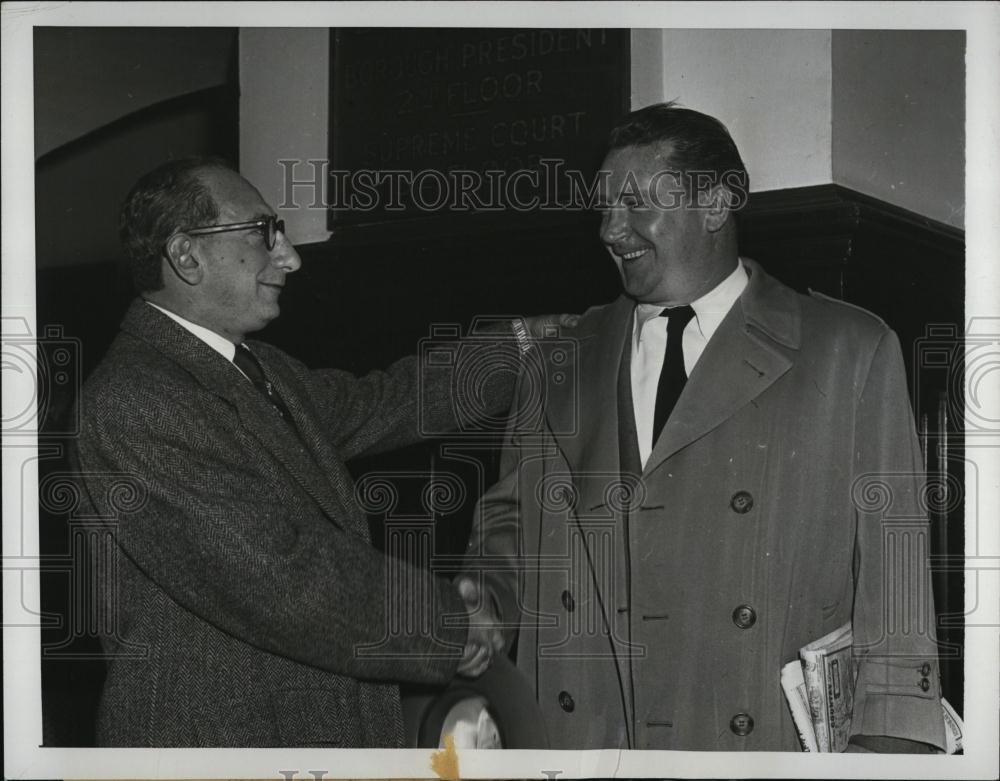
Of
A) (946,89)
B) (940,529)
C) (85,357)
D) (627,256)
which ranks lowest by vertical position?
(940,529)

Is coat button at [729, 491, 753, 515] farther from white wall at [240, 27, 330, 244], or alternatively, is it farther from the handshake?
white wall at [240, 27, 330, 244]

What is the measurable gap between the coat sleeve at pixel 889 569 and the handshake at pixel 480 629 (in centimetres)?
58

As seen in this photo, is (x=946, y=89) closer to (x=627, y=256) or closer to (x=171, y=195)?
(x=627, y=256)

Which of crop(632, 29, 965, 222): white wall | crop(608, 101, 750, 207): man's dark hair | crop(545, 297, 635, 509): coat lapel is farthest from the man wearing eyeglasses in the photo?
crop(632, 29, 965, 222): white wall

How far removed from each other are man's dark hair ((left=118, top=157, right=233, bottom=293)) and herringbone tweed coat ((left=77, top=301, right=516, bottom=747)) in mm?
69

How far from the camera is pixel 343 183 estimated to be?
1887mm

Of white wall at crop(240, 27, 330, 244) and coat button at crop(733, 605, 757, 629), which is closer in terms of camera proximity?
coat button at crop(733, 605, 757, 629)

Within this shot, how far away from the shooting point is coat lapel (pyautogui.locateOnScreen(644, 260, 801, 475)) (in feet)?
5.83

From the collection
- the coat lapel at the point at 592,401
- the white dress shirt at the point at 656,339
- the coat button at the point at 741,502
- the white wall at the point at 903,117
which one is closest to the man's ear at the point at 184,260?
the coat lapel at the point at 592,401

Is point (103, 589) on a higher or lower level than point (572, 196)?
lower

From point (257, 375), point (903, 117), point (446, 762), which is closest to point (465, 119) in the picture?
point (257, 375)

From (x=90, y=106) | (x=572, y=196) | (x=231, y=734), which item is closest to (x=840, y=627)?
(x=572, y=196)

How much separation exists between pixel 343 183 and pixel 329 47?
24 cm

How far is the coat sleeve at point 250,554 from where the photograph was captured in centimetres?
174
